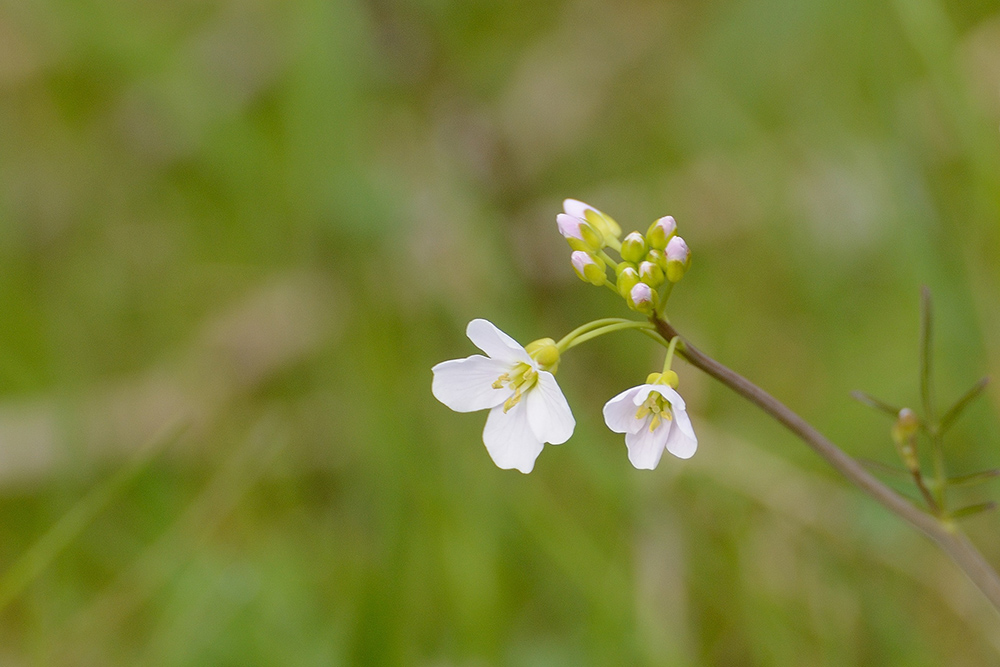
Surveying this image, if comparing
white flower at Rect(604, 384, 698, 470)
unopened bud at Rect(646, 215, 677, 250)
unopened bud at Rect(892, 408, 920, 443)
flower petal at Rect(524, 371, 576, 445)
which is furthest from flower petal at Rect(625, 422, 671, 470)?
unopened bud at Rect(892, 408, 920, 443)

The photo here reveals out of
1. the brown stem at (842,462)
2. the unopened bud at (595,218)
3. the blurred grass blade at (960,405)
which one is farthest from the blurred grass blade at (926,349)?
the unopened bud at (595,218)

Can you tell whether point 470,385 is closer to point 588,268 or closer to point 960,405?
point 588,268

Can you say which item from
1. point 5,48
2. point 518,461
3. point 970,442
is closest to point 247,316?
point 5,48

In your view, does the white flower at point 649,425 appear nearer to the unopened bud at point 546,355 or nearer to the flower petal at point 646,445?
the flower petal at point 646,445

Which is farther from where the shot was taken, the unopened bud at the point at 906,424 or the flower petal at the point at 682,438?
the unopened bud at the point at 906,424

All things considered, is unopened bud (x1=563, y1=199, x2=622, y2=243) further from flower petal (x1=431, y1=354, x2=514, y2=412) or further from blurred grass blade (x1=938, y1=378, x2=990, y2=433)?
blurred grass blade (x1=938, y1=378, x2=990, y2=433)

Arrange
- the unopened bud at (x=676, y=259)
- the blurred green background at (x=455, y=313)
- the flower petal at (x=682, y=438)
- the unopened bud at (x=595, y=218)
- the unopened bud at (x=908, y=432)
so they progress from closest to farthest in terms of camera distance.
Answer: the flower petal at (x=682, y=438)
the unopened bud at (x=676, y=259)
the unopened bud at (x=908, y=432)
the unopened bud at (x=595, y=218)
the blurred green background at (x=455, y=313)

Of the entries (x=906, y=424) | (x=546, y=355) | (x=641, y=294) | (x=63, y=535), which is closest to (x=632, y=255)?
(x=641, y=294)

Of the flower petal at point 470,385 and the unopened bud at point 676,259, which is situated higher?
the unopened bud at point 676,259
